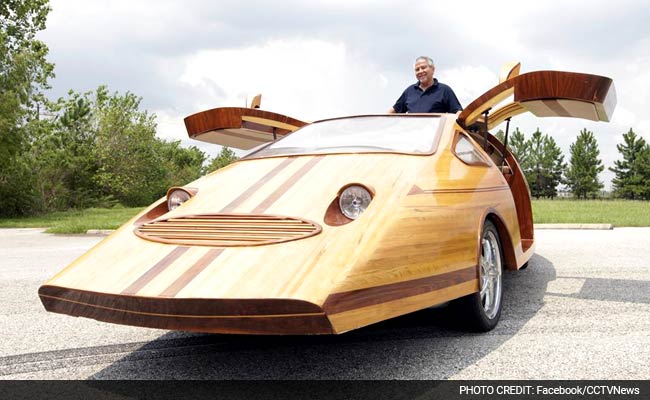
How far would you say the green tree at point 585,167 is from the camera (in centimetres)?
7594

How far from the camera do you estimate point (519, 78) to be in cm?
404

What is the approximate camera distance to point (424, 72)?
5.62m

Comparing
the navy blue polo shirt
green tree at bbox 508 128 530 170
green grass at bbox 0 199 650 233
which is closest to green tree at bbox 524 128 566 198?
green tree at bbox 508 128 530 170

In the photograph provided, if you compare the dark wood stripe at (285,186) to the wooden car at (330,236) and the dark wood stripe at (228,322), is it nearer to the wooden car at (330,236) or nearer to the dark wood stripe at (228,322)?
the wooden car at (330,236)

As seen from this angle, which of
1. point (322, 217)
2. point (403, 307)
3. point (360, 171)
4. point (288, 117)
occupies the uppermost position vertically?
point (288, 117)

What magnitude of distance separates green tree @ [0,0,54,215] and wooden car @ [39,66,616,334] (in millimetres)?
21317

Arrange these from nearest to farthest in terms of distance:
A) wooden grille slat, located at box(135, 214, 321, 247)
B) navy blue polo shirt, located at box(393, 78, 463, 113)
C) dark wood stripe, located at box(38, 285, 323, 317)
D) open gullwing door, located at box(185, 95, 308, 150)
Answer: dark wood stripe, located at box(38, 285, 323, 317)
wooden grille slat, located at box(135, 214, 321, 247)
open gullwing door, located at box(185, 95, 308, 150)
navy blue polo shirt, located at box(393, 78, 463, 113)

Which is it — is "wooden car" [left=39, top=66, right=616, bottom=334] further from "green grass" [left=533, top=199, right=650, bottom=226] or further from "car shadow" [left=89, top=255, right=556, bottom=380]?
"green grass" [left=533, top=199, right=650, bottom=226]

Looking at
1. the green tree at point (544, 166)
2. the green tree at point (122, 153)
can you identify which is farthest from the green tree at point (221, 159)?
the green tree at point (544, 166)

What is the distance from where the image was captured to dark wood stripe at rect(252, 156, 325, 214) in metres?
3.06

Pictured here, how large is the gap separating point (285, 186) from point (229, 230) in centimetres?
50

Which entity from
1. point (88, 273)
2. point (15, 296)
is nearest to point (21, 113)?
point (15, 296)

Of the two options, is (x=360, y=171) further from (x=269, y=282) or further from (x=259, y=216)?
(x=269, y=282)

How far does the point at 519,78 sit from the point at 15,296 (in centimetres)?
472
